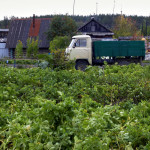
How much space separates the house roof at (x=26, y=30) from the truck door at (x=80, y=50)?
2161cm

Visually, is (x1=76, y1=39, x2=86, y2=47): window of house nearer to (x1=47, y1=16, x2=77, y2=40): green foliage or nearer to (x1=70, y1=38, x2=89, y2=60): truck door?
(x1=70, y1=38, x2=89, y2=60): truck door

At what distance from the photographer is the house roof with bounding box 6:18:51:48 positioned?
41.4 meters

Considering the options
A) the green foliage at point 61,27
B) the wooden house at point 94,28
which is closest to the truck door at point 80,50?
the green foliage at point 61,27

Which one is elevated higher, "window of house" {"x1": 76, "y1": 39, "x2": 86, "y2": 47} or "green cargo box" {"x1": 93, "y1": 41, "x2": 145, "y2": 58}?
"window of house" {"x1": 76, "y1": 39, "x2": 86, "y2": 47}

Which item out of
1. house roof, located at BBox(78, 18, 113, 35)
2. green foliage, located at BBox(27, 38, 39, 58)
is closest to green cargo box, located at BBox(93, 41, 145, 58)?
green foliage, located at BBox(27, 38, 39, 58)

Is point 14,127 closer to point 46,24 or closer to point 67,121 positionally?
point 67,121

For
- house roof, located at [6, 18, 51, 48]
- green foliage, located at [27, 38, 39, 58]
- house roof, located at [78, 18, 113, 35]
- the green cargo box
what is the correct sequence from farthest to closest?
1. house roof, located at [78, 18, 113, 35]
2. house roof, located at [6, 18, 51, 48]
3. green foliage, located at [27, 38, 39, 58]
4. the green cargo box

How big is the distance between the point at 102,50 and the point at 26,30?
24.9m

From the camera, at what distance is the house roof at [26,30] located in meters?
41.4

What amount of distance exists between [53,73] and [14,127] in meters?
5.26

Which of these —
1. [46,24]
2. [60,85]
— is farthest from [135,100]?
[46,24]

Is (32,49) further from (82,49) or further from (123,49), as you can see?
(123,49)

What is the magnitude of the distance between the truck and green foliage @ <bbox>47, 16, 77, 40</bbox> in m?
17.5

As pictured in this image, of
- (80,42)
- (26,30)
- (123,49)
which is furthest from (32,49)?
(123,49)
